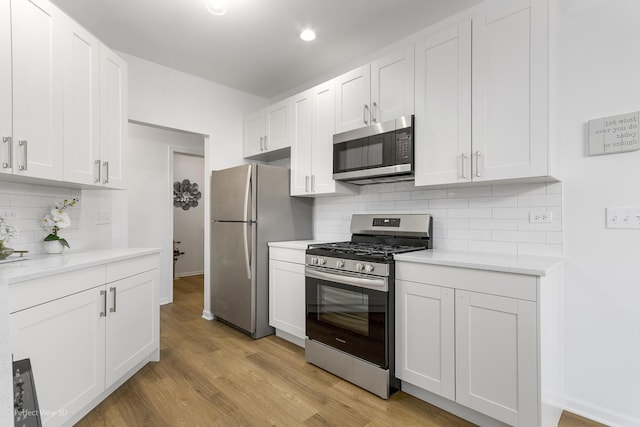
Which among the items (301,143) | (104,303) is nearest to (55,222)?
(104,303)

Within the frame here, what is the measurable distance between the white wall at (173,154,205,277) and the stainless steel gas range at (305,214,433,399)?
4.23m

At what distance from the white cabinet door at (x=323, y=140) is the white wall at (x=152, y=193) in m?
1.88

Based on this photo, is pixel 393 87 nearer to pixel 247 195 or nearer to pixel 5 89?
pixel 247 195

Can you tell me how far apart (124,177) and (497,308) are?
280 cm

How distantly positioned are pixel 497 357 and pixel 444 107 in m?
1.54

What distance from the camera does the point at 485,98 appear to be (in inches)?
77.0

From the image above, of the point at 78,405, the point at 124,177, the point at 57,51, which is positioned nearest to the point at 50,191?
the point at 124,177

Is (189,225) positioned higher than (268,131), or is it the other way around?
(268,131)

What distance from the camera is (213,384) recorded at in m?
2.23

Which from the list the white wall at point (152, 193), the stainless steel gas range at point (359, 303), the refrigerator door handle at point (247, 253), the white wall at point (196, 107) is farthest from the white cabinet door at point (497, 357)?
the white wall at point (152, 193)

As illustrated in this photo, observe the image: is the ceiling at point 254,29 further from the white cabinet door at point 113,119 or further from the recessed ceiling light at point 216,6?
the white cabinet door at point 113,119

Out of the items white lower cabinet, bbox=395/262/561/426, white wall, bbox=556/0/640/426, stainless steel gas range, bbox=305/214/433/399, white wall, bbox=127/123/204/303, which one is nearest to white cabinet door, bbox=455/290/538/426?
white lower cabinet, bbox=395/262/561/426

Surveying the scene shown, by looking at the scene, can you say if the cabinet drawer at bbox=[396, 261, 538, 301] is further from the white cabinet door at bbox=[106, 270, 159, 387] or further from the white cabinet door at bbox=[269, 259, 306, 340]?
the white cabinet door at bbox=[106, 270, 159, 387]

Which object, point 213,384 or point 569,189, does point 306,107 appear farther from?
point 213,384
